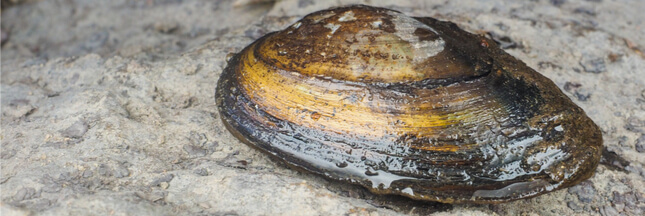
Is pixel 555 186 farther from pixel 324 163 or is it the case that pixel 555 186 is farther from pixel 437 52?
pixel 324 163

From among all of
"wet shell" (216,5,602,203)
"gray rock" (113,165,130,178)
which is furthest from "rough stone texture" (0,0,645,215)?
"wet shell" (216,5,602,203)

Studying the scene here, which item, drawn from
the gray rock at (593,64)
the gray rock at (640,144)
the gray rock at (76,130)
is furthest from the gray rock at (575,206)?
the gray rock at (76,130)

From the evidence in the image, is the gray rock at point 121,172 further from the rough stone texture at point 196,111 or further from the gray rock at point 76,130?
the gray rock at point 76,130

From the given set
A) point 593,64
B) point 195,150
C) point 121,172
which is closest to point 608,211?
point 593,64

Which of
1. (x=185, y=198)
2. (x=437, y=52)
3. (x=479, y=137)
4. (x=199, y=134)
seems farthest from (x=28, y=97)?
(x=479, y=137)

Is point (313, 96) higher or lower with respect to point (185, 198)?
higher

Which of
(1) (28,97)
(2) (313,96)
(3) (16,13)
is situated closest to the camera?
(2) (313,96)

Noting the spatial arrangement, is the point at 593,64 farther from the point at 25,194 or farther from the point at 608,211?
the point at 25,194

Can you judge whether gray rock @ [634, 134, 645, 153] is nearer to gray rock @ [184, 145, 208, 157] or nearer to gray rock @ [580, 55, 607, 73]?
gray rock @ [580, 55, 607, 73]
